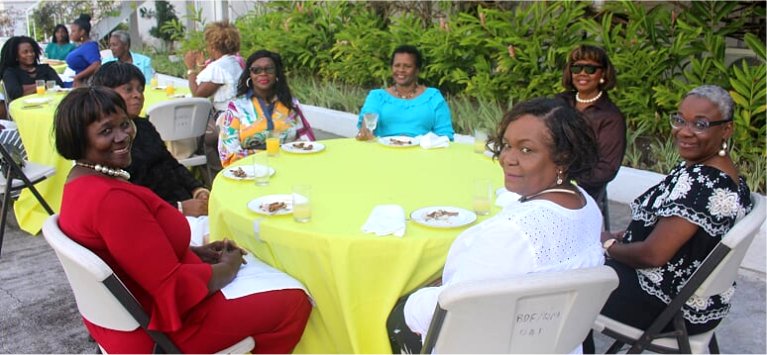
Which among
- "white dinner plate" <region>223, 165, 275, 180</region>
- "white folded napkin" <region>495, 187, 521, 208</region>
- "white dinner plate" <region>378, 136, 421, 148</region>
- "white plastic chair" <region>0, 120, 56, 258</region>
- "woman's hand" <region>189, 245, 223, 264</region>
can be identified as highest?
"white folded napkin" <region>495, 187, 521, 208</region>

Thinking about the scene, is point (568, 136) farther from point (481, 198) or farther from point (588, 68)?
point (588, 68)

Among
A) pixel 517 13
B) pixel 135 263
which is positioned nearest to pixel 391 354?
pixel 135 263

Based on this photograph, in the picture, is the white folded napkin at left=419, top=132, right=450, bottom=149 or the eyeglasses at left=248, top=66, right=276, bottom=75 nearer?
the white folded napkin at left=419, top=132, right=450, bottom=149

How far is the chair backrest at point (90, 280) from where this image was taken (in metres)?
1.92

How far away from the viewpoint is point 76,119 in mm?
2223

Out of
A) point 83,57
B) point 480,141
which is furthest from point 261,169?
point 83,57

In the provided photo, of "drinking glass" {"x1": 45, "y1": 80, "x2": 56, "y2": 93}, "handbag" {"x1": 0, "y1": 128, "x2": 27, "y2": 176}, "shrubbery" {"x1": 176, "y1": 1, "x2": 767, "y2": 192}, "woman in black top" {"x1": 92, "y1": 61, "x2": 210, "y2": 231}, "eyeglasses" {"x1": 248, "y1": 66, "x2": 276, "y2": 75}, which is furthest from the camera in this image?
"drinking glass" {"x1": 45, "y1": 80, "x2": 56, "y2": 93}

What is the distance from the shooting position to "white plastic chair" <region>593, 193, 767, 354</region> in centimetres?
212

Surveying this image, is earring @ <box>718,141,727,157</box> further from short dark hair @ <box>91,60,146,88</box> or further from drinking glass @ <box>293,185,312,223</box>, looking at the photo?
short dark hair @ <box>91,60,146,88</box>

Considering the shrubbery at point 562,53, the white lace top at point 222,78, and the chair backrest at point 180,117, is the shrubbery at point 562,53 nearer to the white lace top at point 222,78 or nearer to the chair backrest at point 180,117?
the white lace top at point 222,78

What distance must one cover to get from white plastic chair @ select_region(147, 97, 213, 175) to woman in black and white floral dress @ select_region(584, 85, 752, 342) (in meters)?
3.42

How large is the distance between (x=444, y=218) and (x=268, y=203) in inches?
28.7

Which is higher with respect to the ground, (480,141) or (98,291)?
(480,141)

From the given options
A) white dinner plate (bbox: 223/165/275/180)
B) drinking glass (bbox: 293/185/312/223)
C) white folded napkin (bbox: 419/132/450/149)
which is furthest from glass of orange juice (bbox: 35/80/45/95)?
drinking glass (bbox: 293/185/312/223)
